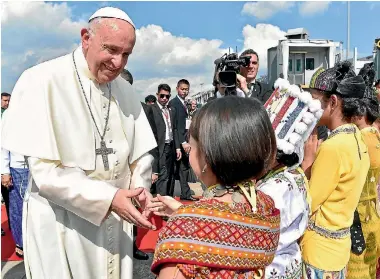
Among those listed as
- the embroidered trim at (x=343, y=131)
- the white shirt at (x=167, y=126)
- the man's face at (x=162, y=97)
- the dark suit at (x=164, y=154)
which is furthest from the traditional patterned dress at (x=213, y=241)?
the man's face at (x=162, y=97)

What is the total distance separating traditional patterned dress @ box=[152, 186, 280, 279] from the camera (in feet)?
3.63

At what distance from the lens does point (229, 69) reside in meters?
2.43

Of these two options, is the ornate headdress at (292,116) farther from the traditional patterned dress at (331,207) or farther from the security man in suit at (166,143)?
the security man in suit at (166,143)

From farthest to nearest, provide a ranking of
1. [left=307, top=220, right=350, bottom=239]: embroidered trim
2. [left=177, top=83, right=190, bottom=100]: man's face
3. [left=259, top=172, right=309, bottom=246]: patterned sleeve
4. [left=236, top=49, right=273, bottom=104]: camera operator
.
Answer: [left=177, top=83, right=190, bottom=100]: man's face
[left=236, top=49, right=273, bottom=104]: camera operator
[left=307, top=220, right=350, bottom=239]: embroidered trim
[left=259, top=172, right=309, bottom=246]: patterned sleeve

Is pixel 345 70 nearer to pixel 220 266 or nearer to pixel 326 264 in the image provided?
pixel 326 264

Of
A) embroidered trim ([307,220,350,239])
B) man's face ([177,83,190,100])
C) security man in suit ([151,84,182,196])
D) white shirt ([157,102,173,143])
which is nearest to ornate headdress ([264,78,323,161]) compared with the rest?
embroidered trim ([307,220,350,239])

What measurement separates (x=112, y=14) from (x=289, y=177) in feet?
3.66

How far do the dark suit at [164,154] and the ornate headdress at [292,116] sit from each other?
421 centimetres

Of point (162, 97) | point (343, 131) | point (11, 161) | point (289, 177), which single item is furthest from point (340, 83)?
point (162, 97)

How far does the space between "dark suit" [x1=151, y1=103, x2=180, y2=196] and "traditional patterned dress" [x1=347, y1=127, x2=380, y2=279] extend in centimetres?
372

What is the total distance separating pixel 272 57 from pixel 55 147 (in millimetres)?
13207

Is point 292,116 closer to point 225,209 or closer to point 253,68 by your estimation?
point 225,209

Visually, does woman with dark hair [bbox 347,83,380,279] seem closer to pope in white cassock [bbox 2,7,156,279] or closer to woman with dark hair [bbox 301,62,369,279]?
woman with dark hair [bbox 301,62,369,279]

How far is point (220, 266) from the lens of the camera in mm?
1142
